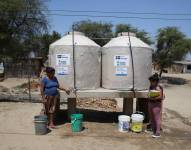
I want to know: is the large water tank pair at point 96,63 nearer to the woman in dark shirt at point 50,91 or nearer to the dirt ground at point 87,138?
the woman in dark shirt at point 50,91

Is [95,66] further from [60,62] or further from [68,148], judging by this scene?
[68,148]

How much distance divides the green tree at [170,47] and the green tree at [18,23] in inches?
1099

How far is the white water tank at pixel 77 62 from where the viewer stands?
32.9 ft

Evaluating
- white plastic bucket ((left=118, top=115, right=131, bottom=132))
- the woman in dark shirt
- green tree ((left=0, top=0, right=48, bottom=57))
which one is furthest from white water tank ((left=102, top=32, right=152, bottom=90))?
green tree ((left=0, top=0, right=48, bottom=57))

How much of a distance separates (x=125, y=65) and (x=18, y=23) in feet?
29.9

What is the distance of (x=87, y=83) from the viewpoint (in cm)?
1016

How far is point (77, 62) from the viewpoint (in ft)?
32.8

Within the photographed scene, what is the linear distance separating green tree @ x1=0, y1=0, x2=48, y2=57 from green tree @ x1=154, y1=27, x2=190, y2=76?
2792 cm

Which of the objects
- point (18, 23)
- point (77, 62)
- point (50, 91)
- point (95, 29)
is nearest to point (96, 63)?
point (77, 62)

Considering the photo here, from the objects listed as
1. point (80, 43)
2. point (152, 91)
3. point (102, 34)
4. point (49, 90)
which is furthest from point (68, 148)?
point (102, 34)

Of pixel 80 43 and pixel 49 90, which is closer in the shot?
pixel 49 90

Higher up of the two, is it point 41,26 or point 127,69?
point 41,26

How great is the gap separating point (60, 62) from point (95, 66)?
1.04m

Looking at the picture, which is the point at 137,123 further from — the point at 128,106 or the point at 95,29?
the point at 95,29
